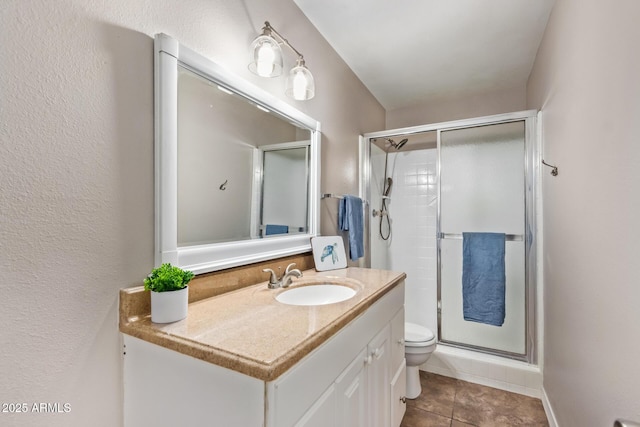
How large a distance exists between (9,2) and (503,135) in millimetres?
2739

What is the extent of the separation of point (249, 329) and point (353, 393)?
1.52ft

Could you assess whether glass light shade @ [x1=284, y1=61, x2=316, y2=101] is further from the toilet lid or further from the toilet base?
the toilet base

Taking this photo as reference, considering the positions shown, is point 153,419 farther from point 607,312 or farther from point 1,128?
point 607,312

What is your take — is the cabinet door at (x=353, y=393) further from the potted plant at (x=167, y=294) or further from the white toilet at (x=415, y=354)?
the white toilet at (x=415, y=354)

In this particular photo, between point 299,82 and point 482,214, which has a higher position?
point 299,82

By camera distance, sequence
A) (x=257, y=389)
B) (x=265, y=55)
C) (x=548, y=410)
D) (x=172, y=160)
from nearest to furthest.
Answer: (x=257, y=389), (x=172, y=160), (x=265, y=55), (x=548, y=410)

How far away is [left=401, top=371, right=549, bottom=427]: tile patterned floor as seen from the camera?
1.75m

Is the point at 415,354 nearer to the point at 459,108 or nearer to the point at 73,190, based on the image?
the point at 73,190

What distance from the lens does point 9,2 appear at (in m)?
0.67

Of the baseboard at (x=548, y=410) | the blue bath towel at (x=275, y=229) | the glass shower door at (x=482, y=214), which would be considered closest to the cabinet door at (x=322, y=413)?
the blue bath towel at (x=275, y=229)

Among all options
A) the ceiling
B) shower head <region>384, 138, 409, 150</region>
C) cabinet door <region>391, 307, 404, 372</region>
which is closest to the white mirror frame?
cabinet door <region>391, 307, 404, 372</region>

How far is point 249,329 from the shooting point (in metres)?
0.82

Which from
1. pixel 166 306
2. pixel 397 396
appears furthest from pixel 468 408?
pixel 166 306

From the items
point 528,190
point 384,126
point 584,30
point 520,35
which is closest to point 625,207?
point 584,30
